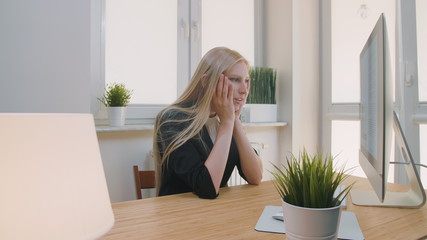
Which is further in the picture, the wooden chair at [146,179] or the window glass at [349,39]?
the window glass at [349,39]

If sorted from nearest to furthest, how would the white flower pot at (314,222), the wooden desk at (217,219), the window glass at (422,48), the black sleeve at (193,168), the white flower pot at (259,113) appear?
the white flower pot at (314,222)
the wooden desk at (217,219)
the black sleeve at (193,168)
the window glass at (422,48)
the white flower pot at (259,113)

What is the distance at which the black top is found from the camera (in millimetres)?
1086

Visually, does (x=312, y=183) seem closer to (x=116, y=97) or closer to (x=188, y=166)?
(x=188, y=166)

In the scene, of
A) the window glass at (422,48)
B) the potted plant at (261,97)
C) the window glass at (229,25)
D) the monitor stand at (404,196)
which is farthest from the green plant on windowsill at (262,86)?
the monitor stand at (404,196)

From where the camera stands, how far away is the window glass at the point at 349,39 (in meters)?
2.43

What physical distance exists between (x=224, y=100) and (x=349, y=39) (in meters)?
1.69

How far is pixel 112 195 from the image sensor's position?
1836 mm

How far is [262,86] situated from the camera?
2.49 m

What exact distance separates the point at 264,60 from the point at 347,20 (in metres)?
0.72

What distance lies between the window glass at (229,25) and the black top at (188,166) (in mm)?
1228

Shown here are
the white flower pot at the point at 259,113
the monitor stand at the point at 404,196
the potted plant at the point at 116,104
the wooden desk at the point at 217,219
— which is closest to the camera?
the wooden desk at the point at 217,219

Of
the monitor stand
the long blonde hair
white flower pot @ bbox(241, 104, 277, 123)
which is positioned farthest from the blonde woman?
white flower pot @ bbox(241, 104, 277, 123)

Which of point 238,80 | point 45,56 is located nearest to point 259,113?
point 238,80

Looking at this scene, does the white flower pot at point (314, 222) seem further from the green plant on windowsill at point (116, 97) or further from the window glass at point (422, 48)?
the window glass at point (422, 48)
